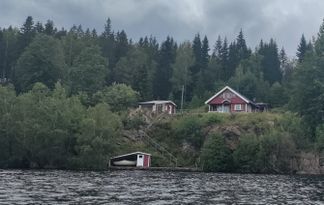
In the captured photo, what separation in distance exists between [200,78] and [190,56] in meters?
17.0

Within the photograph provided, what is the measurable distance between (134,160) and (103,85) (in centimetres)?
4873

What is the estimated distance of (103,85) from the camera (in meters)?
133

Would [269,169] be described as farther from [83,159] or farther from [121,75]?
[121,75]

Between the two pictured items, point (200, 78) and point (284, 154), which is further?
point (200, 78)

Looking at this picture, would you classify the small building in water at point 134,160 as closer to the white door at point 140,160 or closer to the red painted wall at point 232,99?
the white door at point 140,160

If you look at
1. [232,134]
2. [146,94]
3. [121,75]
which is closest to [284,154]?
[232,134]

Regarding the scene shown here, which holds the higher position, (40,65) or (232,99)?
(40,65)

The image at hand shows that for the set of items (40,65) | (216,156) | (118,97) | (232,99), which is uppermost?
(40,65)

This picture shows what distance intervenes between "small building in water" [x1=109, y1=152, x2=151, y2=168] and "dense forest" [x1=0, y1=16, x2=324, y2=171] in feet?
17.0

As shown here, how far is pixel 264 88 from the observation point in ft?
439

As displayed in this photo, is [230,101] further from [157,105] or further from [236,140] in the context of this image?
[236,140]

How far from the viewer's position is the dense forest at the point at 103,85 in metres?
Answer: 80.4

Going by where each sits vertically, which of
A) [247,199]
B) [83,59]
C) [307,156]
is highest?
[83,59]

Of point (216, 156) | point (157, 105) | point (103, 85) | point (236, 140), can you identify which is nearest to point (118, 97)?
point (157, 105)
